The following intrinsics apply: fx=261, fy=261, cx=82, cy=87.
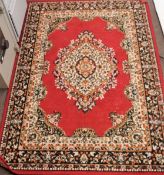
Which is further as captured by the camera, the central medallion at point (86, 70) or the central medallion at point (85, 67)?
the central medallion at point (85, 67)

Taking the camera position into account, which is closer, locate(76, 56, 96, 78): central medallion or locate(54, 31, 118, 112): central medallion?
locate(54, 31, 118, 112): central medallion

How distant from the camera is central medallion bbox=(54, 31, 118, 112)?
2.22 meters

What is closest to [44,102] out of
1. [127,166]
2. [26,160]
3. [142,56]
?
[26,160]

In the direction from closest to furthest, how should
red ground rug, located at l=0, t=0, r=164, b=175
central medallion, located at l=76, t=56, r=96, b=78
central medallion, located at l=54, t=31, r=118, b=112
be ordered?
red ground rug, located at l=0, t=0, r=164, b=175, central medallion, located at l=54, t=31, r=118, b=112, central medallion, located at l=76, t=56, r=96, b=78

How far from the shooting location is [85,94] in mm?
2219

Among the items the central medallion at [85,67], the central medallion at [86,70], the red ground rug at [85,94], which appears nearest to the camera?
the red ground rug at [85,94]

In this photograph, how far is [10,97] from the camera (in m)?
2.22

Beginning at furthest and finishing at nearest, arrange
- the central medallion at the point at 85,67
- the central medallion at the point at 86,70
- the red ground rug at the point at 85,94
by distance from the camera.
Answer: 1. the central medallion at the point at 85,67
2. the central medallion at the point at 86,70
3. the red ground rug at the point at 85,94

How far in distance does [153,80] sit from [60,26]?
3.58ft

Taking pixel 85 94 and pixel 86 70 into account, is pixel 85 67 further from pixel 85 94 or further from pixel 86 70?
pixel 85 94

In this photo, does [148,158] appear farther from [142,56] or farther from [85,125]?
[142,56]

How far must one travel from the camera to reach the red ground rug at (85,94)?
74.9 inches

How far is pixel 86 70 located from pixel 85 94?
26 cm

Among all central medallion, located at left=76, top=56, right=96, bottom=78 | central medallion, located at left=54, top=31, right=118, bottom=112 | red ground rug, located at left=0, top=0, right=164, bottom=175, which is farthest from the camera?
central medallion, located at left=76, top=56, right=96, bottom=78
